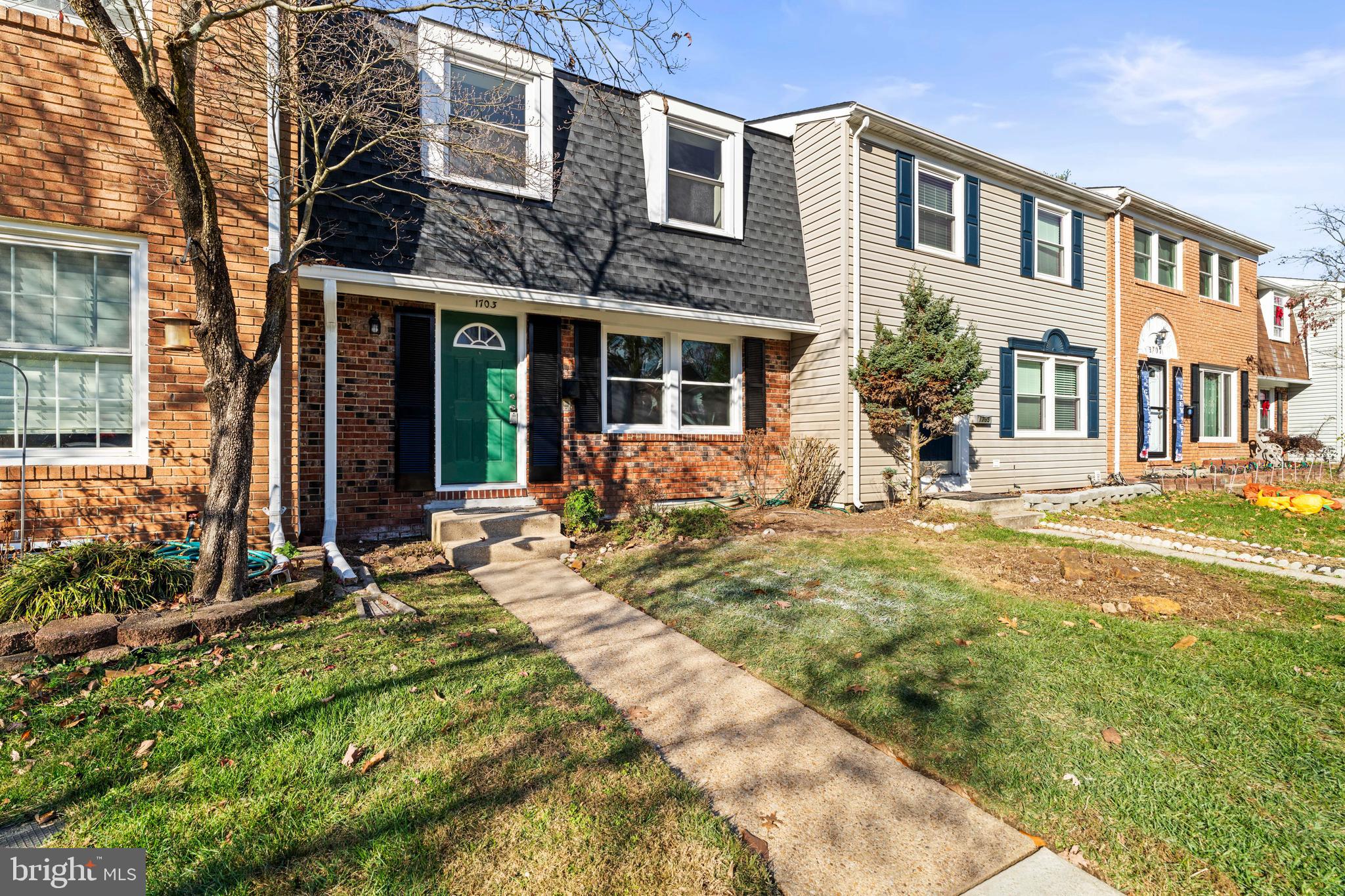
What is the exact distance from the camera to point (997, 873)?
6.30 feet

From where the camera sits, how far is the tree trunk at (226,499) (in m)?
3.95

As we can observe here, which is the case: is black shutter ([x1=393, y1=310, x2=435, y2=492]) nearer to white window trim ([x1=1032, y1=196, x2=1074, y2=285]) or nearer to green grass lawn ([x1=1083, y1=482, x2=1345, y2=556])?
green grass lawn ([x1=1083, y1=482, x2=1345, y2=556])

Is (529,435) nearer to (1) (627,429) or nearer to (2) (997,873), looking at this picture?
(1) (627,429)

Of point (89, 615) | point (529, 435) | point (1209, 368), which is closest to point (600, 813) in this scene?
point (89, 615)

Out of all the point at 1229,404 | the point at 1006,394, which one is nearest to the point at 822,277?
the point at 1006,394

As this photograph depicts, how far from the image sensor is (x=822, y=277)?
9320 millimetres

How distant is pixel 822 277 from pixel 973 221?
3220mm

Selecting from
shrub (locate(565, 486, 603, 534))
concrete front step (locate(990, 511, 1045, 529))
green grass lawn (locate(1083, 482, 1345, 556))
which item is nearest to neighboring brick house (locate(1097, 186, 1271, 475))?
green grass lawn (locate(1083, 482, 1345, 556))

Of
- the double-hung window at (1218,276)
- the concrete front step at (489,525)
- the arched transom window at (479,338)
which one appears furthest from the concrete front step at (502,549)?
the double-hung window at (1218,276)

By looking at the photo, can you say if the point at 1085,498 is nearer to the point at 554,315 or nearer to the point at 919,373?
the point at 919,373

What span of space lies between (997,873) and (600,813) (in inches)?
51.1

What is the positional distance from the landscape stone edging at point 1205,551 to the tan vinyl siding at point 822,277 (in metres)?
3.35

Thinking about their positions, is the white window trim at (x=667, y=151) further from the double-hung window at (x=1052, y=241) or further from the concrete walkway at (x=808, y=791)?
the concrete walkway at (x=808, y=791)

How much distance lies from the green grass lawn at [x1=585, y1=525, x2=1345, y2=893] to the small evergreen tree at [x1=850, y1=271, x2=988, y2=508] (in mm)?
3431
